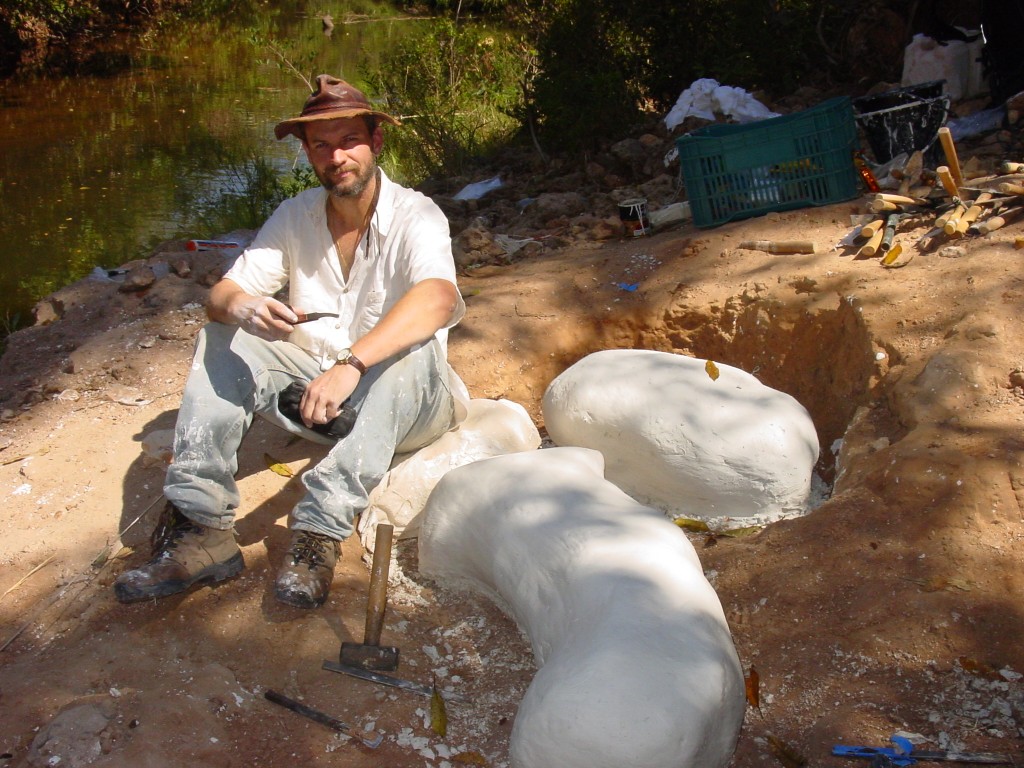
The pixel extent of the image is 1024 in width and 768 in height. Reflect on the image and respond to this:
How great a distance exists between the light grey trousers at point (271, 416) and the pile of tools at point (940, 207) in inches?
90.3

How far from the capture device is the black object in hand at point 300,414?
328 centimetres

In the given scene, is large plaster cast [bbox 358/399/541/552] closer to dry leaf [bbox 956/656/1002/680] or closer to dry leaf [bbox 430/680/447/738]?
dry leaf [bbox 430/680/447/738]

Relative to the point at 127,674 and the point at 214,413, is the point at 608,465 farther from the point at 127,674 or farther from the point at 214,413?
the point at 127,674

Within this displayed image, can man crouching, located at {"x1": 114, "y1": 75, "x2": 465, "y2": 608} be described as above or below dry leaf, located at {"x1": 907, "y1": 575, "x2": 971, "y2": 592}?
above

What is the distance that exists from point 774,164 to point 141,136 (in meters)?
8.43

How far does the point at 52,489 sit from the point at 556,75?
580 centimetres

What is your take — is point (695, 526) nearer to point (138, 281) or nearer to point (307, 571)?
point (307, 571)

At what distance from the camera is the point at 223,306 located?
3262 mm

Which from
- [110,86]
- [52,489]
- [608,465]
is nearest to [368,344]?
[608,465]

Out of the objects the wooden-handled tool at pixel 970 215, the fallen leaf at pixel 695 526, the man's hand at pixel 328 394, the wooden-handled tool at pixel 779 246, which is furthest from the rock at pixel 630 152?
the man's hand at pixel 328 394

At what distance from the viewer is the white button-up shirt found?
343cm

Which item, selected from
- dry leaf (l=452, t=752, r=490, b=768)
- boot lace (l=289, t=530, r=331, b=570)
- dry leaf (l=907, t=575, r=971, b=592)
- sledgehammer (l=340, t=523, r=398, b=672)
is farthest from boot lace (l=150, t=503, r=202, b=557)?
dry leaf (l=907, t=575, r=971, b=592)

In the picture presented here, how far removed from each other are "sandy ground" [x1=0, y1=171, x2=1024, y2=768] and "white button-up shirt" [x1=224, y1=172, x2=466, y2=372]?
2.12 ft

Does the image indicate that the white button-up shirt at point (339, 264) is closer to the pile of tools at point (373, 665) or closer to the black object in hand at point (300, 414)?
the black object in hand at point (300, 414)
